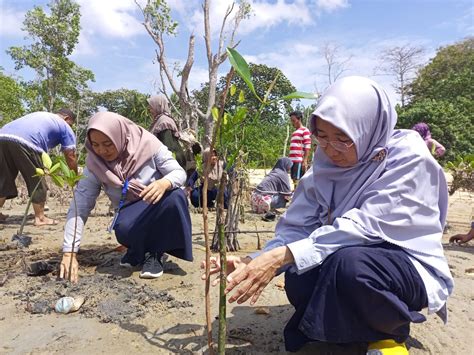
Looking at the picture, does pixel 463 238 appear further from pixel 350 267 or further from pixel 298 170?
pixel 298 170

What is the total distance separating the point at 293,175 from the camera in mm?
6473

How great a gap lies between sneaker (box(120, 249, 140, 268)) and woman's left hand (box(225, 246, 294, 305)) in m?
1.42

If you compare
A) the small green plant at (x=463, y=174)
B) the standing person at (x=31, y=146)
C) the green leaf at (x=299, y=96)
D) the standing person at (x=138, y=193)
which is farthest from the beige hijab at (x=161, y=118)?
the green leaf at (x=299, y=96)

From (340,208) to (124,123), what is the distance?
145cm

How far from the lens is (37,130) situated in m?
3.76

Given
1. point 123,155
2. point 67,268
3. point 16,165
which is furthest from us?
point 16,165

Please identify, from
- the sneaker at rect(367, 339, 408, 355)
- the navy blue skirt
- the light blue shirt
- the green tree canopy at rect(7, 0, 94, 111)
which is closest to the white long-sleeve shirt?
the navy blue skirt

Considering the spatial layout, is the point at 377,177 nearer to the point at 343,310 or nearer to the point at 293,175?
the point at 343,310

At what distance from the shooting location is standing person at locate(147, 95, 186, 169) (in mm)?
4273

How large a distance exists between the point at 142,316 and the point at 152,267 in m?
0.64

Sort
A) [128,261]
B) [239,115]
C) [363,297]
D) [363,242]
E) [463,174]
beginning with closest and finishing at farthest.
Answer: [239,115], [363,297], [363,242], [128,261], [463,174]

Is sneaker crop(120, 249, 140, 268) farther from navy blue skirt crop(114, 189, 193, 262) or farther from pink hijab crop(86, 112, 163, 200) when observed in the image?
pink hijab crop(86, 112, 163, 200)

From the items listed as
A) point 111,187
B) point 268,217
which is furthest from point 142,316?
point 268,217

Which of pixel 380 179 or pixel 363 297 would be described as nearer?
pixel 363 297
